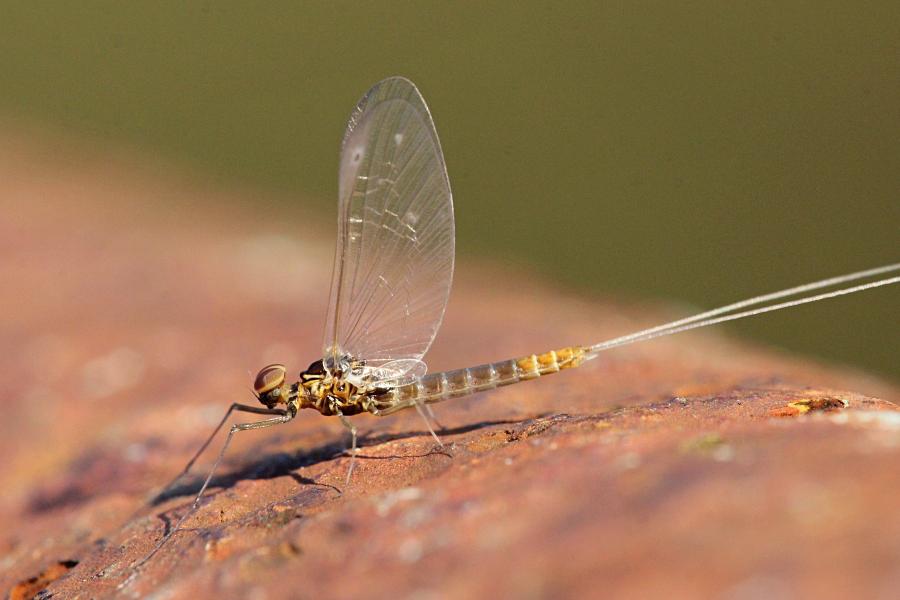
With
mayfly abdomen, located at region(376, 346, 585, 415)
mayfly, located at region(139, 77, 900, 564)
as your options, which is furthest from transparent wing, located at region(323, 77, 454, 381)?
mayfly abdomen, located at region(376, 346, 585, 415)

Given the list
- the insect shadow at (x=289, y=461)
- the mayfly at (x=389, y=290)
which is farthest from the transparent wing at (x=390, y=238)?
the insect shadow at (x=289, y=461)

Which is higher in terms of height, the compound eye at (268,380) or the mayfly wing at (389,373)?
the compound eye at (268,380)

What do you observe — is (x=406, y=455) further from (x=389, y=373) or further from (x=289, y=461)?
(x=389, y=373)

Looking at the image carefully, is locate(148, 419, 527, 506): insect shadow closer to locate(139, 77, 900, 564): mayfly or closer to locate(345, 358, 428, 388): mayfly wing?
locate(139, 77, 900, 564): mayfly

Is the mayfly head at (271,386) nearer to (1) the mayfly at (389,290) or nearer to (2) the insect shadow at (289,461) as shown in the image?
(1) the mayfly at (389,290)

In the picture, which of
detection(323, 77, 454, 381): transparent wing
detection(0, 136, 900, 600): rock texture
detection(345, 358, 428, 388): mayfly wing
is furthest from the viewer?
detection(345, 358, 428, 388): mayfly wing

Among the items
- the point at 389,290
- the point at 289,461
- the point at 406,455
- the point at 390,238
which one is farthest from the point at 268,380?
the point at 406,455

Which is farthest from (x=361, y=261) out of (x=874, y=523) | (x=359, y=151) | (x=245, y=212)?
(x=245, y=212)
